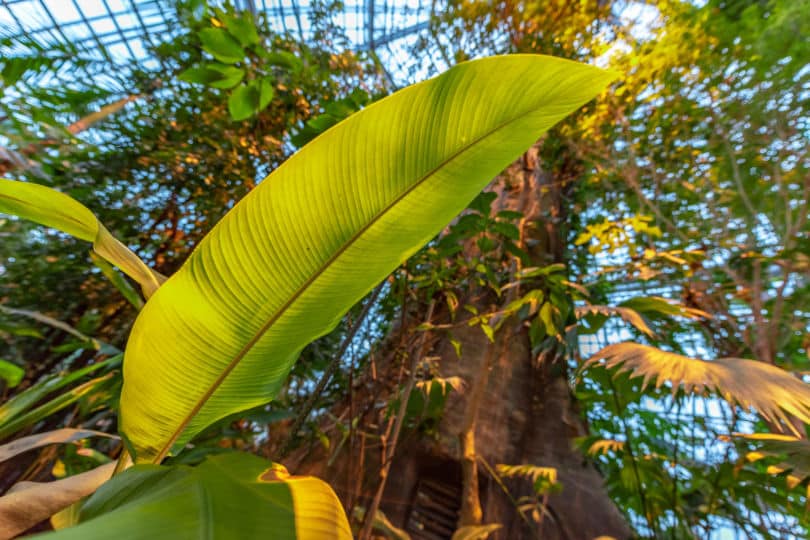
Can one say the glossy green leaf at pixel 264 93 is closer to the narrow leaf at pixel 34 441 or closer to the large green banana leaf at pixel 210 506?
the narrow leaf at pixel 34 441

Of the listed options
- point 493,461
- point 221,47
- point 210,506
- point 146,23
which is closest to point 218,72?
point 221,47

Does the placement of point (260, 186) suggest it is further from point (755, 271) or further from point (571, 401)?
point (571, 401)

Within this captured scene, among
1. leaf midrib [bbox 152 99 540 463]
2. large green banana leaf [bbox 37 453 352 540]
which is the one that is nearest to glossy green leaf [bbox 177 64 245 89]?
leaf midrib [bbox 152 99 540 463]

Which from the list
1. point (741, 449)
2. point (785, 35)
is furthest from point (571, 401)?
point (785, 35)

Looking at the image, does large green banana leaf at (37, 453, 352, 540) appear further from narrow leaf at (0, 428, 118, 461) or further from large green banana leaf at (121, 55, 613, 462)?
narrow leaf at (0, 428, 118, 461)

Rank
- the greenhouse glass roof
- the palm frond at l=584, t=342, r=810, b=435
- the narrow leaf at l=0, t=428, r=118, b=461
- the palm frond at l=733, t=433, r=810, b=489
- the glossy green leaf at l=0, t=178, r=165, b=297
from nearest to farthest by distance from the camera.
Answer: the glossy green leaf at l=0, t=178, r=165, b=297 < the narrow leaf at l=0, t=428, r=118, b=461 < the palm frond at l=584, t=342, r=810, b=435 < the palm frond at l=733, t=433, r=810, b=489 < the greenhouse glass roof

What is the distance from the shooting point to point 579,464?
196 cm

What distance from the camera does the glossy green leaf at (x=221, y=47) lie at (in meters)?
1.20

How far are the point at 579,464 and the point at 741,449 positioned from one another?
0.77m

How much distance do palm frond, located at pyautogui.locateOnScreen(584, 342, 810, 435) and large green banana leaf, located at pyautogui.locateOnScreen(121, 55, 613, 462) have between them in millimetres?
589

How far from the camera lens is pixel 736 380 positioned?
2.47ft

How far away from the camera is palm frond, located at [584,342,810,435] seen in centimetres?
67

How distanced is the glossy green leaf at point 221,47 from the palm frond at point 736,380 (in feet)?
4.94

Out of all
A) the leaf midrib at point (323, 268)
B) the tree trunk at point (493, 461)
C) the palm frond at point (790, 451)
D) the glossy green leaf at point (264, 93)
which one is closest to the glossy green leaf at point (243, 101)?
the glossy green leaf at point (264, 93)
